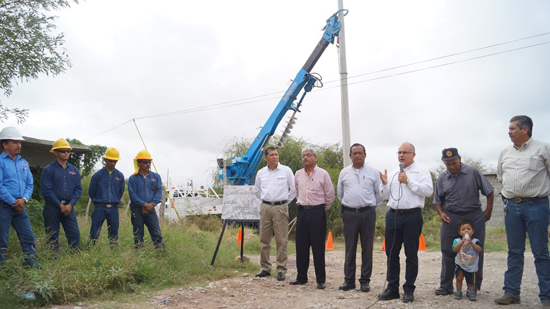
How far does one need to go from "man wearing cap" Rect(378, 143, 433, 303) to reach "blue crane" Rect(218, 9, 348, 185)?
9.52 meters

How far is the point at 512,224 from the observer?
529 cm

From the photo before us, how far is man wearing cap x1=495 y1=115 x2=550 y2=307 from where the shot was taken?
16.6 feet

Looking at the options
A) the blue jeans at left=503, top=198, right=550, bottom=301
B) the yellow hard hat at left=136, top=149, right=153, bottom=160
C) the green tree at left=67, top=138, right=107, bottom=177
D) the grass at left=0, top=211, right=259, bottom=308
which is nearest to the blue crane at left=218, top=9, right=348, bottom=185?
the green tree at left=67, top=138, right=107, bottom=177

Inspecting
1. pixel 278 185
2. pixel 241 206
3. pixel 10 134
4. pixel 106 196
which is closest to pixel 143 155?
pixel 106 196

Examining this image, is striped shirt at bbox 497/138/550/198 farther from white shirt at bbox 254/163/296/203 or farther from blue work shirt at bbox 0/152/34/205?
blue work shirt at bbox 0/152/34/205

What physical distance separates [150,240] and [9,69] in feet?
12.2

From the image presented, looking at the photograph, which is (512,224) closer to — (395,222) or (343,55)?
(395,222)

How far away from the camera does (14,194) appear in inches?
228

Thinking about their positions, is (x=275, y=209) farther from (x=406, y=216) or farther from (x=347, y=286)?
(x=406, y=216)

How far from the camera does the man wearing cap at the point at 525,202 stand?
5055 mm

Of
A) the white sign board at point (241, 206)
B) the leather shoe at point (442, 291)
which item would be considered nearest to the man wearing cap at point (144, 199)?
the white sign board at point (241, 206)

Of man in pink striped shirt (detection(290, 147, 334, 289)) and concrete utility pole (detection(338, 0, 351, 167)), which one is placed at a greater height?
concrete utility pole (detection(338, 0, 351, 167))

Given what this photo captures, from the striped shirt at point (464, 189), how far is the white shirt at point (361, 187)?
2.87 ft

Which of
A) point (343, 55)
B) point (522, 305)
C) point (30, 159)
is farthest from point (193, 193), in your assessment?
point (522, 305)
